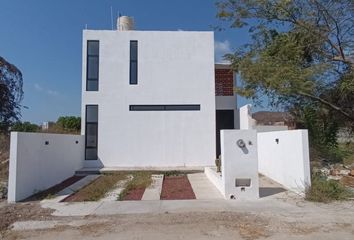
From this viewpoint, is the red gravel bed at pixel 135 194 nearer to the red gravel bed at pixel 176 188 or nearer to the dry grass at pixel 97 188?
the red gravel bed at pixel 176 188

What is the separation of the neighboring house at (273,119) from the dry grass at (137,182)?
280 inches

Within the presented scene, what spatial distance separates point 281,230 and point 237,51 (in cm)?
1124

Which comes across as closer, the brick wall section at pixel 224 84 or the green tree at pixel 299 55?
the green tree at pixel 299 55

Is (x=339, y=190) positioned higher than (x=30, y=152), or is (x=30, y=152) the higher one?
(x=30, y=152)

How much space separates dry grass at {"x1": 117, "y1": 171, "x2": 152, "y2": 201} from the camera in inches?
404

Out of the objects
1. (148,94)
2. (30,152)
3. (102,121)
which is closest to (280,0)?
(148,94)

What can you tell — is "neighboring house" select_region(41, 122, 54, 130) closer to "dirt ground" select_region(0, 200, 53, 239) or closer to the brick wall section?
the brick wall section

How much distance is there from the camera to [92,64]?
674 inches

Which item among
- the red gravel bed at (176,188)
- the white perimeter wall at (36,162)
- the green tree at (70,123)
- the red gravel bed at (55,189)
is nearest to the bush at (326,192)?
the red gravel bed at (176,188)

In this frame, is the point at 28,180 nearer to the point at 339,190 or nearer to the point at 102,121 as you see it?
the point at 102,121

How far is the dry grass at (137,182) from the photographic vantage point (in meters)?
10.3

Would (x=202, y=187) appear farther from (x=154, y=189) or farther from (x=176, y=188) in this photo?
(x=154, y=189)

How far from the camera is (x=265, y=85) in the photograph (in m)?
14.1

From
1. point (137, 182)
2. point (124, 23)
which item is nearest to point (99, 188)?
point (137, 182)
